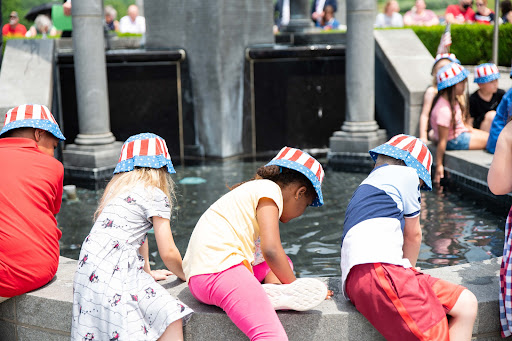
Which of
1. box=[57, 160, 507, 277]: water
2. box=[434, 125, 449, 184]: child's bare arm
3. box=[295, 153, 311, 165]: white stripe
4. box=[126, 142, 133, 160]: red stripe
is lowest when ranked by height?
box=[57, 160, 507, 277]: water

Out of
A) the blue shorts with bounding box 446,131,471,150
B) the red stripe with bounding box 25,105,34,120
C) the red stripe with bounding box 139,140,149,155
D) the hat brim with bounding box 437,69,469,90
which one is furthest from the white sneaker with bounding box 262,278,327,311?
the hat brim with bounding box 437,69,469,90

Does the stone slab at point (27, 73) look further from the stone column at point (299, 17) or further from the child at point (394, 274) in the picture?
the stone column at point (299, 17)

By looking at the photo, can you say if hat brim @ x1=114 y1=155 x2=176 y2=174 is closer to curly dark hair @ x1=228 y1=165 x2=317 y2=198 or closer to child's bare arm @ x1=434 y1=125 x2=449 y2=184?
curly dark hair @ x1=228 y1=165 x2=317 y2=198

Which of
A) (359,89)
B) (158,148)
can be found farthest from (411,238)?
(359,89)

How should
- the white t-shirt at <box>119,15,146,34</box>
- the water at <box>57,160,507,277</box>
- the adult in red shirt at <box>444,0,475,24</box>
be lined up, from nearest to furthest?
the water at <box>57,160,507,277</box> < the adult in red shirt at <box>444,0,475,24</box> < the white t-shirt at <box>119,15,146,34</box>

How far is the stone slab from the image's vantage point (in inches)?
332

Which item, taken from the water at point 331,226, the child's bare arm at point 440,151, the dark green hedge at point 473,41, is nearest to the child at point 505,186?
the water at point 331,226

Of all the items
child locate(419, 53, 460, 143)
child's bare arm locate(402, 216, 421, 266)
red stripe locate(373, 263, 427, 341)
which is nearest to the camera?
red stripe locate(373, 263, 427, 341)

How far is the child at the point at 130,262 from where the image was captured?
10.9 feet

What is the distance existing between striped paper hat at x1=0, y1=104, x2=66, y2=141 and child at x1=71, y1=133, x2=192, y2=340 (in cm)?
67

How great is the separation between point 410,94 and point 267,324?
21.7 feet

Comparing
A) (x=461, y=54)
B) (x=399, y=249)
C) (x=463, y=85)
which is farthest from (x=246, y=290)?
(x=461, y=54)

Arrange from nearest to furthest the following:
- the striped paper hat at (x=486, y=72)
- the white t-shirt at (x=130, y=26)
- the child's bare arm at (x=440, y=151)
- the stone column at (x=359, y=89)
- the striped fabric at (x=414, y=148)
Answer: the striped fabric at (x=414, y=148) < the child's bare arm at (x=440, y=151) < the striped paper hat at (x=486, y=72) < the stone column at (x=359, y=89) < the white t-shirt at (x=130, y=26)

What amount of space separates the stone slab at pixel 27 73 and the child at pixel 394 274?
17.9 feet
